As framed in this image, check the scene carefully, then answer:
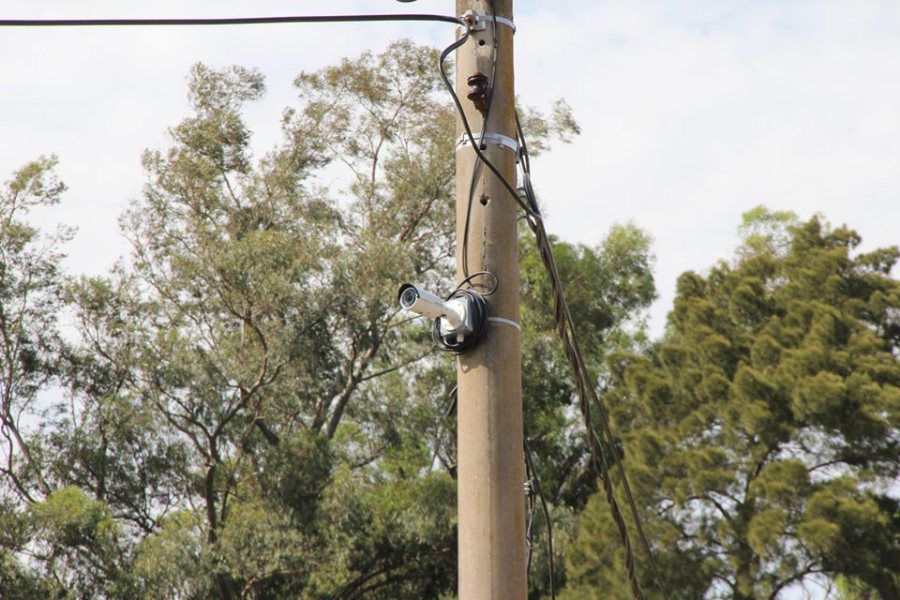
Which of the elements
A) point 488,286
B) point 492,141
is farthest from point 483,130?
point 488,286

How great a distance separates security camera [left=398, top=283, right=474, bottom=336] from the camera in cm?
461

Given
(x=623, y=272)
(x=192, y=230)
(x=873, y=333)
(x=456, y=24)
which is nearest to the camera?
(x=456, y=24)

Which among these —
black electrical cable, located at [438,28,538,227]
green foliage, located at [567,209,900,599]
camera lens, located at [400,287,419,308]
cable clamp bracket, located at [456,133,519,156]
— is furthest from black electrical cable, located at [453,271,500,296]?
green foliage, located at [567,209,900,599]

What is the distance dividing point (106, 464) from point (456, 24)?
21.1m

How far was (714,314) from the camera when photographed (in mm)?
24891

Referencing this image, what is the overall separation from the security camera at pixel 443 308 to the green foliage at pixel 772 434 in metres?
17.1

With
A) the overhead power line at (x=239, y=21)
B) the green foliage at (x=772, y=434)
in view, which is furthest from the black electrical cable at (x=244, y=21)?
the green foliage at (x=772, y=434)

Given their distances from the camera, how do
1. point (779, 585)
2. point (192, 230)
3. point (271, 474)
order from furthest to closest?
1. point (192, 230)
2. point (271, 474)
3. point (779, 585)

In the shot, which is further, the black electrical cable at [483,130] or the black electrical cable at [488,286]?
the black electrical cable at [483,130]

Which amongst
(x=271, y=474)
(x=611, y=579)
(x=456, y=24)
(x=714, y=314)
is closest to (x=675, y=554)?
(x=611, y=579)

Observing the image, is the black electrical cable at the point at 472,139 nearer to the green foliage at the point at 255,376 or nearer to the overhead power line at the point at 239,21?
the overhead power line at the point at 239,21

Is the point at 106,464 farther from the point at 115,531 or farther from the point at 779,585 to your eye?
the point at 779,585

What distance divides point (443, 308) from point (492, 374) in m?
0.29

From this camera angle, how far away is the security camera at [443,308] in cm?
461
